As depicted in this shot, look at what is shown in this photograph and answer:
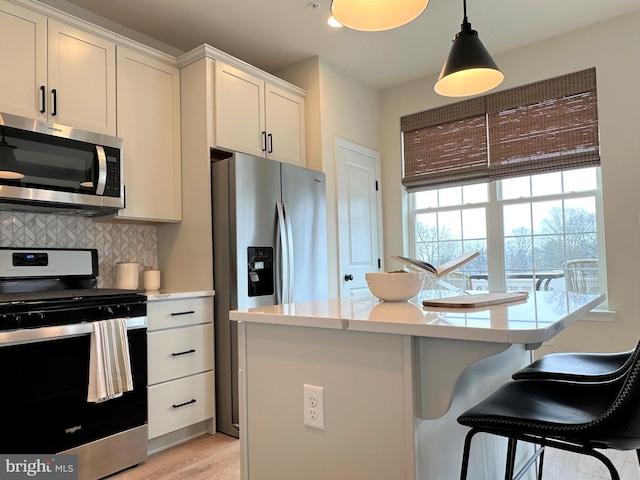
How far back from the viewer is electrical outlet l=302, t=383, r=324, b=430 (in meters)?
1.23

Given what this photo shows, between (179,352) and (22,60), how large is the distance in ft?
5.69

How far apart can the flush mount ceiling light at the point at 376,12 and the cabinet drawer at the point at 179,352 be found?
1.85 metres

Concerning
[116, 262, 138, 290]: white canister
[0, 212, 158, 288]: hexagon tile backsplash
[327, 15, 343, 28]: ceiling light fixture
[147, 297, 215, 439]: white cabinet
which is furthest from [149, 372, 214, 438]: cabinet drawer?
[327, 15, 343, 28]: ceiling light fixture

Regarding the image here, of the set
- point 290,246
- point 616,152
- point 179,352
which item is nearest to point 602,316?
point 616,152

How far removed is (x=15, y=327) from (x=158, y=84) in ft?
5.72

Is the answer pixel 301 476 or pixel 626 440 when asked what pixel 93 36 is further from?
pixel 626 440

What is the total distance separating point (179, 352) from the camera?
2553mm

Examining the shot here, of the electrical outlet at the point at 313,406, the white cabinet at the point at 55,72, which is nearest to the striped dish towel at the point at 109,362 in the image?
the white cabinet at the point at 55,72

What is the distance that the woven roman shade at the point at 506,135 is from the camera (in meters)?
3.27

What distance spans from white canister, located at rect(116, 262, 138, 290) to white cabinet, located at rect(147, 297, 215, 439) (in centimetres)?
43

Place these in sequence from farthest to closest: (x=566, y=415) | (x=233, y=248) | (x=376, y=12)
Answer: (x=233, y=248) → (x=376, y=12) → (x=566, y=415)

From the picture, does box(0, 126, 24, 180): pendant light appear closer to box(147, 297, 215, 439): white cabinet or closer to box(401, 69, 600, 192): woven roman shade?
box(147, 297, 215, 439): white cabinet

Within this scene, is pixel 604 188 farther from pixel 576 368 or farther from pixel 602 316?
pixel 576 368

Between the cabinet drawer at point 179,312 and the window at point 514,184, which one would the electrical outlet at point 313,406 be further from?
the window at point 514,184
